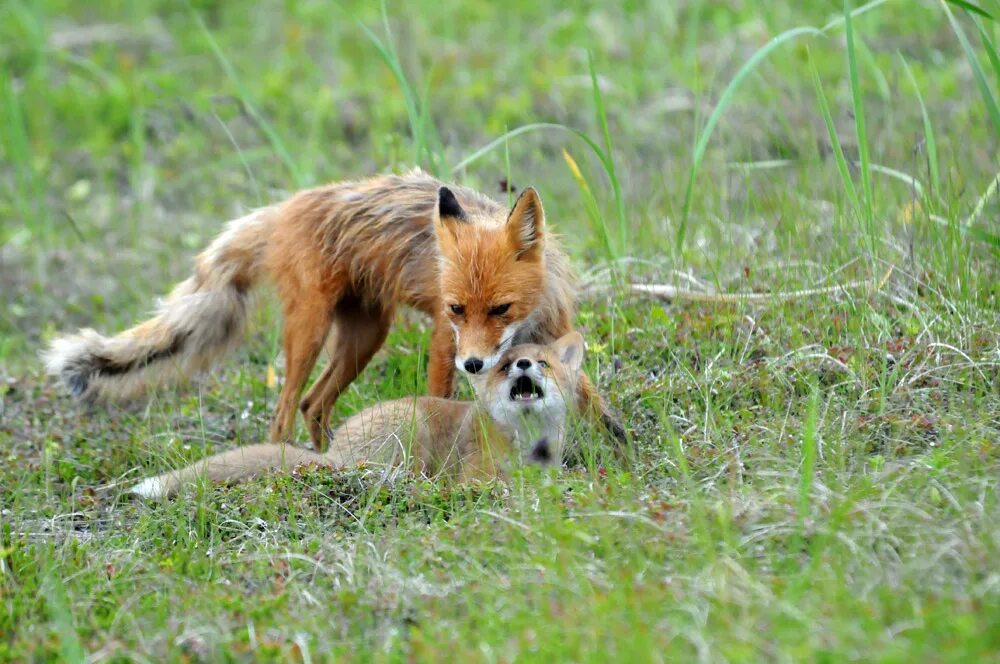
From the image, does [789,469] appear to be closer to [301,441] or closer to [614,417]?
[614,417]

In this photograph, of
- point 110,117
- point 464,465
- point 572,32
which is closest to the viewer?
point 464,465

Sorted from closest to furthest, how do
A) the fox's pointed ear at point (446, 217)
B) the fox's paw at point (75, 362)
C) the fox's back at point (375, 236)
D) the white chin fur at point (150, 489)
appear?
the white chin fur at point (150, 489) < the fox's pointed ear at point (446, 217) < the fox's back at point (375, 236) < the fox's paw at point (75, 362)

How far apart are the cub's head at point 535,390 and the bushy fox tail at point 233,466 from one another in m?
0.88

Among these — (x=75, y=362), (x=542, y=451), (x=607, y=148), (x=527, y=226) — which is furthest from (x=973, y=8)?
(x=75, y=362)

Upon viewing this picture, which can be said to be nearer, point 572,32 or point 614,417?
point 614,417

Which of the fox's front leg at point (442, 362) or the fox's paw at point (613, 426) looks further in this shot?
the fox's front leg at point (442, 362)

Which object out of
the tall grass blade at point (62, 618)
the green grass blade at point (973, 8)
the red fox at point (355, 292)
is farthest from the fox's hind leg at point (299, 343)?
the green grass blade at point (973, 8)

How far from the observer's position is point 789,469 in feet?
15.3

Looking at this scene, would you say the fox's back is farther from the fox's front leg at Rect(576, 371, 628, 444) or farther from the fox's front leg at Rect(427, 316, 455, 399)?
the fox's front leg at Rect(576, 371, 628, 444)

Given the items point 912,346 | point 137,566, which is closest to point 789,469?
point 912,346

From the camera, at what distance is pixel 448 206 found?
19.4ft

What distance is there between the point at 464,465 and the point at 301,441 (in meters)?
1.65

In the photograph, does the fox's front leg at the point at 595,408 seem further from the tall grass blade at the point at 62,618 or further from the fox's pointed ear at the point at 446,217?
the tall grass blade at the point at 62,618

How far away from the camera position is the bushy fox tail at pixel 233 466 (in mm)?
5535
